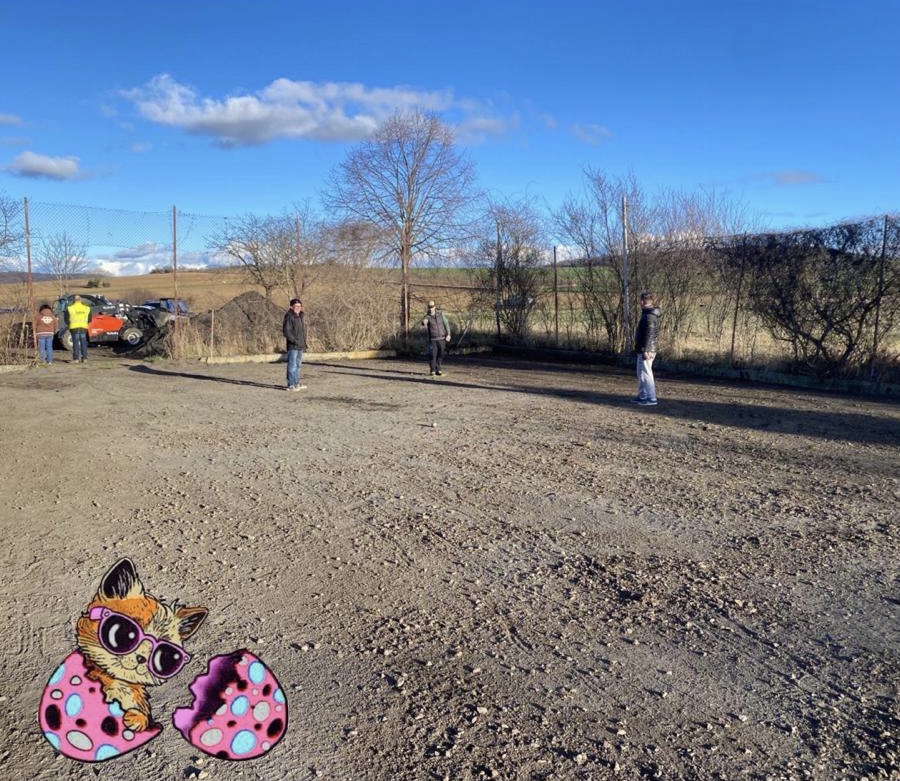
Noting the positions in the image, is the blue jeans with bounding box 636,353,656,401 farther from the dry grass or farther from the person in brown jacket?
the person in brown jacket

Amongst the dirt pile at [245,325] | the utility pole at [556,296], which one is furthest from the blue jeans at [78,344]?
the utility pole at [556,296]

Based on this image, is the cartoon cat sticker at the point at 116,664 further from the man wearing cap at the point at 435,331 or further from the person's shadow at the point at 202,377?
the man wearing cap at the point at 435,331

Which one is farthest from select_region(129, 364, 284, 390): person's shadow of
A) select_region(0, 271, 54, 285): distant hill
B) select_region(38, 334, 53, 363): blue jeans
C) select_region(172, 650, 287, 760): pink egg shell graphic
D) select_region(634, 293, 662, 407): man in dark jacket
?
select_region(172, 650, 287, 760): pink egg shell graphic

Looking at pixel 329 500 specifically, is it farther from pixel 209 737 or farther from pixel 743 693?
pixel 209 737

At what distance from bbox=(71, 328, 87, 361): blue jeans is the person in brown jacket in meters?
0.91

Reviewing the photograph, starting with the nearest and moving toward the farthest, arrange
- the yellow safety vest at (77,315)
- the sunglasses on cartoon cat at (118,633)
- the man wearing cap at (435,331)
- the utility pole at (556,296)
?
the sunglasses on cartoon cat at (118,633)
the man wearing cap at (435,331)
the yellow safety vest at (77,315)
the utility pole at (556,296)

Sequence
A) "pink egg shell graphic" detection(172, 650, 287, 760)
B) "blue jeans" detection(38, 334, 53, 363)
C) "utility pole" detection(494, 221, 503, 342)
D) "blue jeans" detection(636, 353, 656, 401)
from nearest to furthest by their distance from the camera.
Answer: "pink egg shell graphic" detection(172, 650, 287, 760)
"blue jeans" detection(636, 353, 656, 401)
"blue jeans" detection(38, 334, 53, 363)
"utility pole" detection(494, 221, 503, 342)

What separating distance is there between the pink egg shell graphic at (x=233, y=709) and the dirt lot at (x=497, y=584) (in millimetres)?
519

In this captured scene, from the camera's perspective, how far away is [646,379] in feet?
36.4

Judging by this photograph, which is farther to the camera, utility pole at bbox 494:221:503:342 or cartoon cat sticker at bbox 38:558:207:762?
utility pole at bbox 494:221:503:342

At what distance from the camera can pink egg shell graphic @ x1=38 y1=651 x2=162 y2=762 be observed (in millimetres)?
1898

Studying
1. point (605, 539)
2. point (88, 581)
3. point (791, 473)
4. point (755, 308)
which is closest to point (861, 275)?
point (755, 308)

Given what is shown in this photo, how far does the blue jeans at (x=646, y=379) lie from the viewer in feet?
36.5

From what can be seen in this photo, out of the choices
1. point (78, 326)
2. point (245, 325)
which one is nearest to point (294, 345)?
point (245, 325)
